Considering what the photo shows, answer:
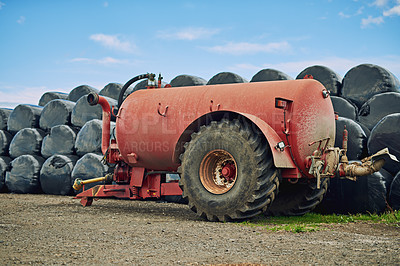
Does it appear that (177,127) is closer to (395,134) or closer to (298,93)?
(298,93)

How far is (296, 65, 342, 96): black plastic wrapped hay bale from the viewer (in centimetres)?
785

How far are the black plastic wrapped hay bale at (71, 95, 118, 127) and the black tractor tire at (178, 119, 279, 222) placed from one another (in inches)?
174

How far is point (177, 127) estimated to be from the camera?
237 inches

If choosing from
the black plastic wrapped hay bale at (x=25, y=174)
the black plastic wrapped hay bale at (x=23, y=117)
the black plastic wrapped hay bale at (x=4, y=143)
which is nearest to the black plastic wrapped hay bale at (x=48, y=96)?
the black plastic wrapped hay bale at (x=23, y=117)

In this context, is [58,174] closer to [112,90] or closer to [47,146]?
[47,146]

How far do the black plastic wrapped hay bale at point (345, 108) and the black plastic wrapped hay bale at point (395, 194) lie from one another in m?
1.52

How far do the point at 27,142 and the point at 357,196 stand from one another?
289 inches

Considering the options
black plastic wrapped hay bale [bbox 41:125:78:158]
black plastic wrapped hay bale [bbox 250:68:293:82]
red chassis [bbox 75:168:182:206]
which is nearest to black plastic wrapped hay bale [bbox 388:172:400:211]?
black plastic wrapped hay bale [bbox 250:68:293:82]

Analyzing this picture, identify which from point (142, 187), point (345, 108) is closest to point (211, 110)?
point (142, 187)

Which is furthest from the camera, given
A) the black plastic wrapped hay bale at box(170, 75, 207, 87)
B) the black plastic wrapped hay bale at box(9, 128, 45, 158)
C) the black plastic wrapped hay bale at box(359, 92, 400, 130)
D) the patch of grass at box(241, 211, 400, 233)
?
the black plastic wrapped hay bale at box(9, 128, 45, 158)

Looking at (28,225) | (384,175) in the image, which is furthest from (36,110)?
(384,175)

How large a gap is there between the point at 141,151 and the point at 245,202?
6.72 feet

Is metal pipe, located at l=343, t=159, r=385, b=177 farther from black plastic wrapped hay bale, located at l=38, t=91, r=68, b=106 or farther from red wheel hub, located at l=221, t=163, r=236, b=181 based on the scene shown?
black plastic wrapped hay bale, located at l=38, t=91, r=68, b=106

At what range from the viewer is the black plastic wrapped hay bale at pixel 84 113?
952 centimetres
